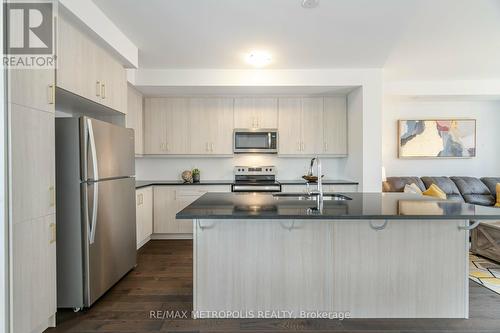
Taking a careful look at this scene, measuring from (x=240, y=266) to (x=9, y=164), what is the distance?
1634 mm

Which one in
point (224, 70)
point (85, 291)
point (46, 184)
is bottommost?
point (85, 291)

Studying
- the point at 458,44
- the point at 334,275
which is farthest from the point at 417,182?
the point at 334,275

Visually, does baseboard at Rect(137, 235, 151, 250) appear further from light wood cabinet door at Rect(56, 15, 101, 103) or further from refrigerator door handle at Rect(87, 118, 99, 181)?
light wood cabinet door at Rect(56, 15, 101, 103)

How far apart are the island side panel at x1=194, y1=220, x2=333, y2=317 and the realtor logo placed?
67.1 inches

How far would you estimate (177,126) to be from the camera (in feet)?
15.6

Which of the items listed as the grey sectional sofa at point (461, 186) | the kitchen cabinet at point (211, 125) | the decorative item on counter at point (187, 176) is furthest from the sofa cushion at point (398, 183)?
the decorative item on counter at point (187, 176)

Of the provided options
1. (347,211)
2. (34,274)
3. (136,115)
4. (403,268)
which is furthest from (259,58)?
(34,274)

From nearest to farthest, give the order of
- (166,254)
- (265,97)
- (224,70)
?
(166,254) < (224,70) < (265,97)

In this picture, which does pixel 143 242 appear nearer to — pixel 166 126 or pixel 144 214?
pixel 144 214

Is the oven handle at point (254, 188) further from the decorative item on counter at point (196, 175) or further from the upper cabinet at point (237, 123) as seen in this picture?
the decorative item on counter at point (196, 175)

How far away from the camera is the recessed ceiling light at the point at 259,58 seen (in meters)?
3.61

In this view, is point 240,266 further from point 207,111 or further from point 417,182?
point 417,182

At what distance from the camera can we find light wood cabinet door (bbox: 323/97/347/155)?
477 centimetres

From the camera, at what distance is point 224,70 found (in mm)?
4148
